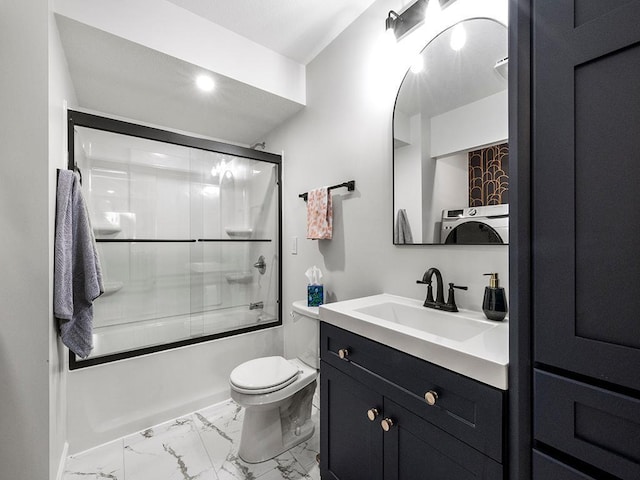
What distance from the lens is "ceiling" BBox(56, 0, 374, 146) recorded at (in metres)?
1.68

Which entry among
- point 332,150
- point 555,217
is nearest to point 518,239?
point 555,217

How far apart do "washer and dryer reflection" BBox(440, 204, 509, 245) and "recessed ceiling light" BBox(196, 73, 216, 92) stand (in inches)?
68.7

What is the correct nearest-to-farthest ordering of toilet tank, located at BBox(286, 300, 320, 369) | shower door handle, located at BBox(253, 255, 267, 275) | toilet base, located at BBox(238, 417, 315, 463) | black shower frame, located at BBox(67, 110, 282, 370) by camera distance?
toilet base, located at BBox(238, 417, 315, 463)
black shower frame, located at BBox(67, 110, 282, 370)
toilet tank, located at BBox(286, 300, 320, 369)
shower door handle, located at BBox(253, 255, 267, 275)

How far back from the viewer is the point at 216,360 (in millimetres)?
2193

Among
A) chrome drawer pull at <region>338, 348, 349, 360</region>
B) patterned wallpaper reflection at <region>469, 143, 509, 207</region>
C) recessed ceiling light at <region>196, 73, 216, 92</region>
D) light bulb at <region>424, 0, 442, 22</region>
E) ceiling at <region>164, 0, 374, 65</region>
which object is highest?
ceiling at <region>164, 0, 374, 65</region>

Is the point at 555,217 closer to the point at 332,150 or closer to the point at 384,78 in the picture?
the point at 384,78

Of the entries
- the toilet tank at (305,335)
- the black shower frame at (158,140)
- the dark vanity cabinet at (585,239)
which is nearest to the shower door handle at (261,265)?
the black shower frame at (158,140)

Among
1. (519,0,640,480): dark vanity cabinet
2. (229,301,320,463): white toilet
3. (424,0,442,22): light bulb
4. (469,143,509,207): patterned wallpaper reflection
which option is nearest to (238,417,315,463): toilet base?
(229,301,320,463): white toilet

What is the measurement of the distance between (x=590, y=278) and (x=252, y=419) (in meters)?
1.65

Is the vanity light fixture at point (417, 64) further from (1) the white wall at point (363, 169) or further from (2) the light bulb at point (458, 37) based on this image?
(2) the light bulb at point (458, 37)

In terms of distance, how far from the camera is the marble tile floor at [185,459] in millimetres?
1479

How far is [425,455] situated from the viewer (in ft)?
2.93

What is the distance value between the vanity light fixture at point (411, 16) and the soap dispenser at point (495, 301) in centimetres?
128

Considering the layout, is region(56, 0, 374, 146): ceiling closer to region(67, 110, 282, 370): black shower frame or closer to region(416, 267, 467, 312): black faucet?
region(67, 110, 282, 370): black shower frame
